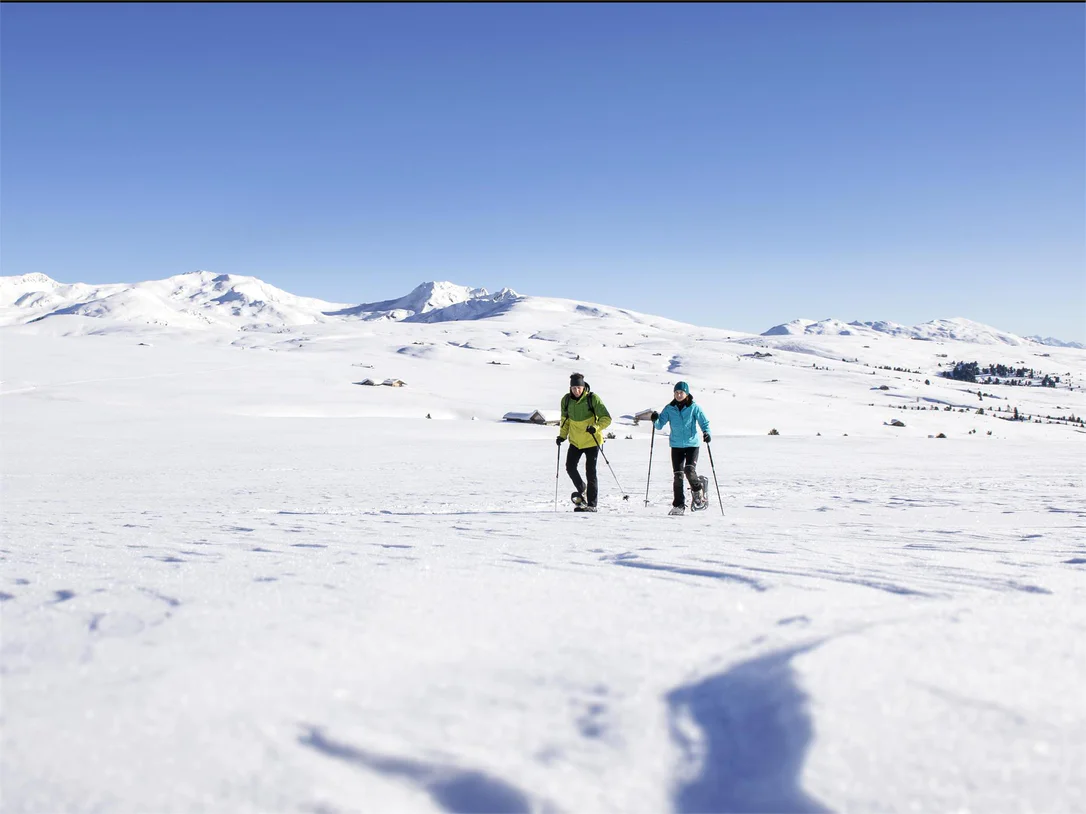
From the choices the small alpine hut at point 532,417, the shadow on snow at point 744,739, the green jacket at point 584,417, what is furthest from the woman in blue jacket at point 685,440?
the small alpine hut at point 532,417

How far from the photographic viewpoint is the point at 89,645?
298 cm

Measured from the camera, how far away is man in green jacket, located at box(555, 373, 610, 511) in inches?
392

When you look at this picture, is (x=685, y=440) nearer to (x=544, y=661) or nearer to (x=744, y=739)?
(x=544, y=661)

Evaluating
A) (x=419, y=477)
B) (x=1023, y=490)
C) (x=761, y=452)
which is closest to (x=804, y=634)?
(x=1023, y=490)

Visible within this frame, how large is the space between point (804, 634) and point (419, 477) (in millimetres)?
12298

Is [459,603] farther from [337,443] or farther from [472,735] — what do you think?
[337,443]

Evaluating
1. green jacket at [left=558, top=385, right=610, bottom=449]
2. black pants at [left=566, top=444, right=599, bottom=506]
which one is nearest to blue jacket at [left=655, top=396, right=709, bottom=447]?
green jacket at [left=558, top=385, right=610, bottom=449]

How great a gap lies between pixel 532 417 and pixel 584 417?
21721mm

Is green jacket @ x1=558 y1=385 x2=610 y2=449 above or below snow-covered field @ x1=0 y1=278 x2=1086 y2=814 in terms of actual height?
above

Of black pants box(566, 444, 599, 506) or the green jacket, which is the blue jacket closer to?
the green jacket

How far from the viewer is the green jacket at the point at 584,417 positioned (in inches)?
394

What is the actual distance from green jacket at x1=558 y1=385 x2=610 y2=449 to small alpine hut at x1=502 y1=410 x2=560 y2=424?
70.2 ft

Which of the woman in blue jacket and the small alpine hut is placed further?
the small alpine hut

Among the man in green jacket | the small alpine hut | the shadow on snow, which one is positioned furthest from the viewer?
the small alpine hut
